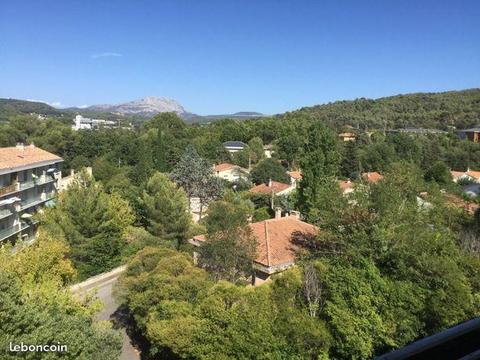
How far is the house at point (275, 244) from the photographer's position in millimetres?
17656

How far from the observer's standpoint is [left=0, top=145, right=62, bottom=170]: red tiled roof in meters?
28.0

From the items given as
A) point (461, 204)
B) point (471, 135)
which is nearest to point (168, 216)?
point (461, 204)

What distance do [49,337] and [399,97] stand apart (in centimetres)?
13730

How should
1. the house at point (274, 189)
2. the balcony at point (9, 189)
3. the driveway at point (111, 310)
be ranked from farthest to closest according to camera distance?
the house at point (274, 189), the balcony at point (9, 189), the driveway at point (111, 310)

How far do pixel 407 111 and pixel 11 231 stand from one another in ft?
352

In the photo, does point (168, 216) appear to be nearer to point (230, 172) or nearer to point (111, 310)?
point (111, 310)

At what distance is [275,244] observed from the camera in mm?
19375

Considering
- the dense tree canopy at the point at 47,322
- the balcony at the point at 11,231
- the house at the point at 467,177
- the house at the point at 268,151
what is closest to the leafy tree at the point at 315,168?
the dense tree canopy at the point at 47,322

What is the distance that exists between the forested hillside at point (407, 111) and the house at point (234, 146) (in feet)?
116

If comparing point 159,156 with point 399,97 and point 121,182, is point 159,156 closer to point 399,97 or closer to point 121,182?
point 121,182

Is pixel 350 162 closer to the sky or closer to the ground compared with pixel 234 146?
closer to the ground

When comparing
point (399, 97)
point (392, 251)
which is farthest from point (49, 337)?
point (399, 97)

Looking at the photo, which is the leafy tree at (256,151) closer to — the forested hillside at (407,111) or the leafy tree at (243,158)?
the leafy tree at (243,158)

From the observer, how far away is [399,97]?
132000 mm
